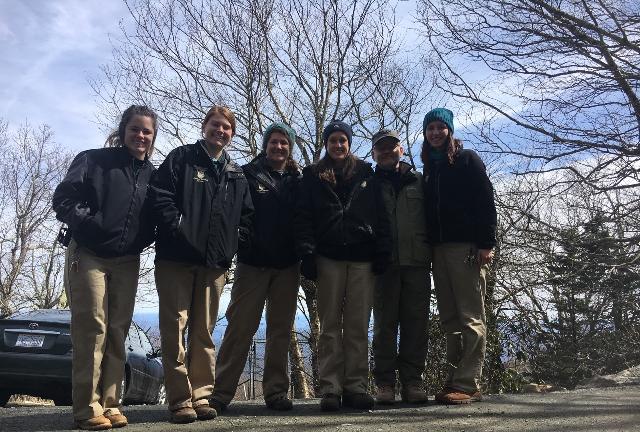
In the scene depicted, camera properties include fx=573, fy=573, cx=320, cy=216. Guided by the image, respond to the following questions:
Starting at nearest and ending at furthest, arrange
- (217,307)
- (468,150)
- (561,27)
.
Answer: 1. (217,307)
2. (468,150)
3. (561,27)

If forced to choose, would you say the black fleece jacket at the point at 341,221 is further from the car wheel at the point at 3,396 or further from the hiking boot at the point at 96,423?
the car wheel at the point at 3,396

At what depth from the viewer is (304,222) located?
4203 mm

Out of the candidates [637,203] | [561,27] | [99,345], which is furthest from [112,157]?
[637,203]

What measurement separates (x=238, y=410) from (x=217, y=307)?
2.81 feet

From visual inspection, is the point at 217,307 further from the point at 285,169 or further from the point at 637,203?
the point at 637,203

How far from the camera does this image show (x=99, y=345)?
3.55 m

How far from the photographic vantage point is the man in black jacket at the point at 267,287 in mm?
4211

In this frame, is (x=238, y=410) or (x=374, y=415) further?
(x=238, y=410)

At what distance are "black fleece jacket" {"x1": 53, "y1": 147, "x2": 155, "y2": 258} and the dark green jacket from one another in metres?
1.83

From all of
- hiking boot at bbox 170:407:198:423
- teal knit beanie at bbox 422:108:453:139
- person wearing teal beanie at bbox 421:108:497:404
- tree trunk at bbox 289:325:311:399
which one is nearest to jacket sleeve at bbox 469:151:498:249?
person wearing teal beanie at bbox 421:108:497:404

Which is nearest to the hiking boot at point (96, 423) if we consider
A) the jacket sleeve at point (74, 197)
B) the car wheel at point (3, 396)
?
the jacket sleeve at point (74, 197)

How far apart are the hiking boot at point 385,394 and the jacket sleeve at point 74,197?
2.49 m

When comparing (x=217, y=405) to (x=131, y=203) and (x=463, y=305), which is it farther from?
(x=463, y=305)

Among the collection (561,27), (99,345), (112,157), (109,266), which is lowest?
(99,345)
